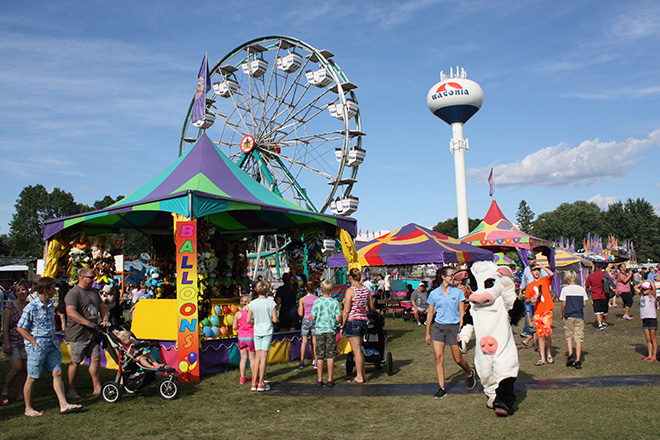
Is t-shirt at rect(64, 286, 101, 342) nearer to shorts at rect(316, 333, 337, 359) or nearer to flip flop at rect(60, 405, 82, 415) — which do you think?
flip flop at rect(60, 405, 82, 415)

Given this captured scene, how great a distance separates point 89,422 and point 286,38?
2093cm

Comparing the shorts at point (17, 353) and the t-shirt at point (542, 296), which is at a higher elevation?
the t-shirt at point (542, 296)

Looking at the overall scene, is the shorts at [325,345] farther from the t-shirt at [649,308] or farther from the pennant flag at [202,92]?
the pennant flag at [202,92]

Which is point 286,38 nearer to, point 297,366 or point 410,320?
point 410,320

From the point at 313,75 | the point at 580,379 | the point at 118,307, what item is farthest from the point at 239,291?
the point at 313,75

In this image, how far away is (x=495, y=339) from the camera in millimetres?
5648

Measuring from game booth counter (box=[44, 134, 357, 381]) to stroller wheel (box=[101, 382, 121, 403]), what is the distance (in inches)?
49.3

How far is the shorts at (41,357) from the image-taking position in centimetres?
602

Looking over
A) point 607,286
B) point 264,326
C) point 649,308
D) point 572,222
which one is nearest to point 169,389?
point 264,326

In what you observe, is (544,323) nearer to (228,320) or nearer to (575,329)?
(575,329)

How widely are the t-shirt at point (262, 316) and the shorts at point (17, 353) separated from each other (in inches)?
114

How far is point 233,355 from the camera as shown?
8.80 meters

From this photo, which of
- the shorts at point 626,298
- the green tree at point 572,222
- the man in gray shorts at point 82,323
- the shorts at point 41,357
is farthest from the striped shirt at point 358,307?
the green tree at point 572,222

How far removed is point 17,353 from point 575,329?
8.14 meters
